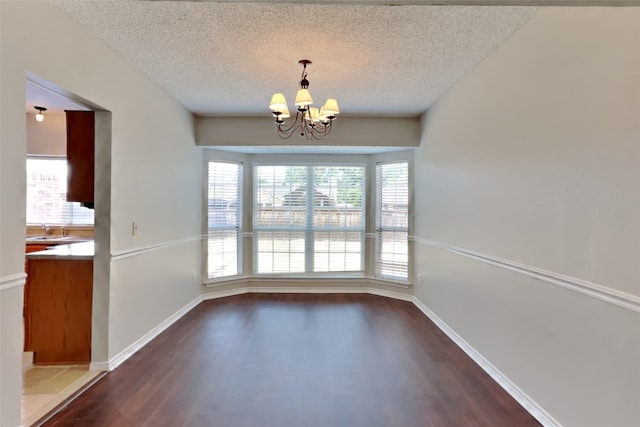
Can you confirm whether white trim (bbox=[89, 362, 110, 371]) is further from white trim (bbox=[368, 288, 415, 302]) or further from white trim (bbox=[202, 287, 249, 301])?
white trim (bbox=[368, 288, 415, 302])

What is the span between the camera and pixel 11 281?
76.4 inches

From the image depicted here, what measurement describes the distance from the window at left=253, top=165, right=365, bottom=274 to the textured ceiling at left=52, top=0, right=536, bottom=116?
2.02 metres

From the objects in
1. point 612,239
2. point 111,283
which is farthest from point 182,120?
point 612,239

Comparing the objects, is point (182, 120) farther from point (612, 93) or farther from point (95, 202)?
point (612, 93)

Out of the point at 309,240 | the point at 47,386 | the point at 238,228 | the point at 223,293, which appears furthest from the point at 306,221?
the point at 47,386

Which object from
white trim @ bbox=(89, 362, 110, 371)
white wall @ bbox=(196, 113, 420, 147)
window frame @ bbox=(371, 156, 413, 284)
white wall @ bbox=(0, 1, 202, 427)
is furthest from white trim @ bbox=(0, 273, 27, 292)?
window frame @ bbox=(371, 156, 413, 284)

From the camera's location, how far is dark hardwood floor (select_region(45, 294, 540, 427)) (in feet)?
7.48

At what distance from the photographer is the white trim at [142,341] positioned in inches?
115

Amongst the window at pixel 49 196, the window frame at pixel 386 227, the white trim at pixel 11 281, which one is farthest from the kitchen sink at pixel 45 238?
the window frame at pixel 386 227

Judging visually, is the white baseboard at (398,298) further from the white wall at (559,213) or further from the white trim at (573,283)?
the white trim at (573,283)

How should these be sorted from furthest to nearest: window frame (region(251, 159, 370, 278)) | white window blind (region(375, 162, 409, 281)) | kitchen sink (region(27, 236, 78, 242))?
window frame (region(251, 159, 370, 278)), white window blind (region(375, 162, 409, 281)), kitchen sink (region(27, 236, 78, 242))

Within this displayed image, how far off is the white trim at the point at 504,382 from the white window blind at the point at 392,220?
1.46 metres

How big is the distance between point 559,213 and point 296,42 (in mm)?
2116

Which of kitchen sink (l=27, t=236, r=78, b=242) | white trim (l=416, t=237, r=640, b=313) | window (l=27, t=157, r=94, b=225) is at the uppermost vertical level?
window (l=27, t=157, r=94, b=225)
